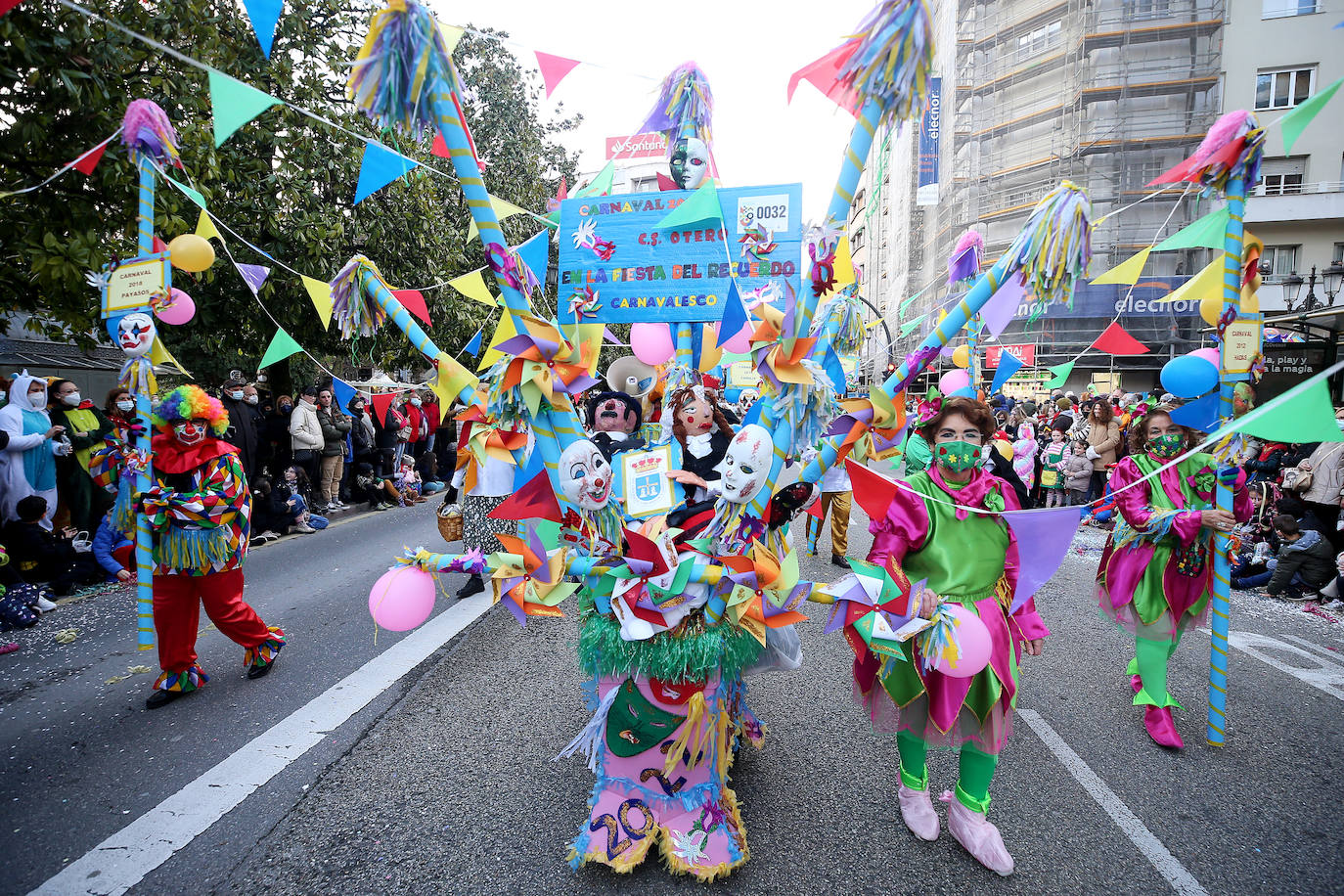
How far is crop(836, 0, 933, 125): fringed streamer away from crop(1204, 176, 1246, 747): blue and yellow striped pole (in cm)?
225

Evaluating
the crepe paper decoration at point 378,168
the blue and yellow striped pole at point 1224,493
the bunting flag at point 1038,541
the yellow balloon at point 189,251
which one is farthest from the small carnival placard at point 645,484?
the yellow balloon at point 189,251

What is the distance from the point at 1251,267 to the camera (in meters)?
3.32

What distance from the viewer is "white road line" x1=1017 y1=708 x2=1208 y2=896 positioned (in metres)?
2.35

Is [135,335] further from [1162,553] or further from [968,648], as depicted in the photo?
[1162,553]

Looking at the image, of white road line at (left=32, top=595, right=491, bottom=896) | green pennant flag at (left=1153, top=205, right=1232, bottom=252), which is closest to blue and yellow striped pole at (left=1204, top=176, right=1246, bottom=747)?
green pennant flag at (left=1153, top=205, right=1232, bottom=252)

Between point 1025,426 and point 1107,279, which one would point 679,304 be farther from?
point 1025,426

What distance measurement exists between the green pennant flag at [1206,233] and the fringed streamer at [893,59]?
2061 millimetres

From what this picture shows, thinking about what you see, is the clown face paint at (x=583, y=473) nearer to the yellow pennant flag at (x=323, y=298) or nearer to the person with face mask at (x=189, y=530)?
the yellow pennant flag at (x=323, y=298)

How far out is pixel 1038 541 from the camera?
241 centimetres

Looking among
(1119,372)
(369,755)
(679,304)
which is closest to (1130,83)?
(1119,372)

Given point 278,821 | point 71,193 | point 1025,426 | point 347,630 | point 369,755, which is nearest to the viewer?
point 278,821

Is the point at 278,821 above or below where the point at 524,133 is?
below

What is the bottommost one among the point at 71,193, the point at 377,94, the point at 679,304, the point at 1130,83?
the point at 679,304

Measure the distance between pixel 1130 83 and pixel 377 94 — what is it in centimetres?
2392
